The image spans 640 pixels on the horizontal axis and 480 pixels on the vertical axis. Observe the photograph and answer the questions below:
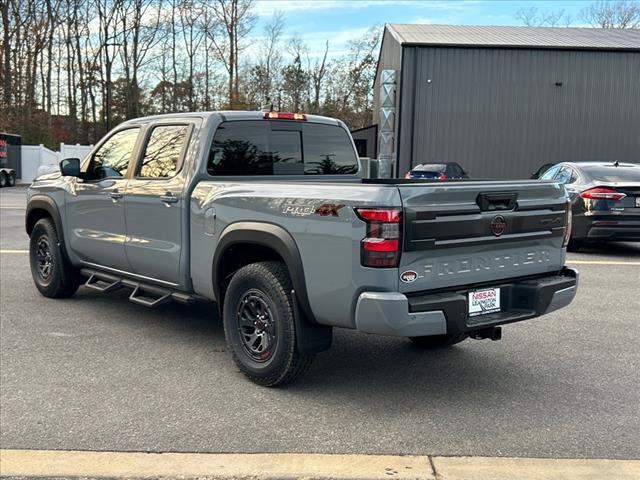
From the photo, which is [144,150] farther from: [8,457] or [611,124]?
[611,124]

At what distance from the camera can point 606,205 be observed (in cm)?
961

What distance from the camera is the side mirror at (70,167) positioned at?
5867 millimetres

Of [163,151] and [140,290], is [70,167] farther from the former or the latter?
[140,290]

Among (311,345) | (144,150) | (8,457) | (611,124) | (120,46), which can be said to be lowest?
(8,457)

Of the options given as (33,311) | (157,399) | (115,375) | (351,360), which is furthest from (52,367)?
(351,360)

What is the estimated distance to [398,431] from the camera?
361cm

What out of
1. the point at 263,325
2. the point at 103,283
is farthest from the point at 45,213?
the point at 263,325

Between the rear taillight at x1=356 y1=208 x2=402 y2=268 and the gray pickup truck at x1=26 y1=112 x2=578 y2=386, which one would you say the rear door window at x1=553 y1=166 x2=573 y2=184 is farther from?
the rear taillight at x1=356 y1=208 x2=402 y2=268

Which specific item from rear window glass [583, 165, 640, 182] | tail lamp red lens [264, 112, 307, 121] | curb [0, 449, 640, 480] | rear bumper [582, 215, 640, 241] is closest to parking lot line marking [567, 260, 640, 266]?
rear bumper [582, 215, 640, 241]

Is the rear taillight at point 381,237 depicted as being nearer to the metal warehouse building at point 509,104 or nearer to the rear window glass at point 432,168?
the rear window glass at point 432,168

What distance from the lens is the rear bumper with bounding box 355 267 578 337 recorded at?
3496 mm

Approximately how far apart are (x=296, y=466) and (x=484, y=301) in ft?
5.09

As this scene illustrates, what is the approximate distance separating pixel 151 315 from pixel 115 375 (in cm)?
172

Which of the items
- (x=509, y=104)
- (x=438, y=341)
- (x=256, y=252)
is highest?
(x=509, y=104)
